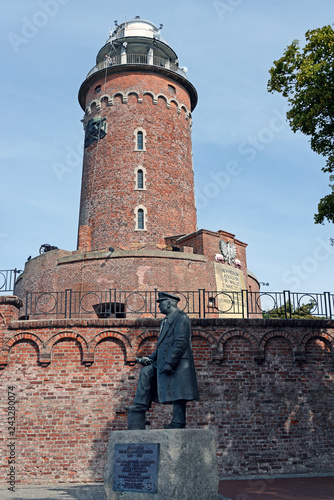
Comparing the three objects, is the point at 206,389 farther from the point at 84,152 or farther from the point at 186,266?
the point at 84,152

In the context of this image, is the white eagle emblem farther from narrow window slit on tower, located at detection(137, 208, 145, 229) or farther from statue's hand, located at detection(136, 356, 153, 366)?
statue's hand, located at detection(136, 356, 153, 366)

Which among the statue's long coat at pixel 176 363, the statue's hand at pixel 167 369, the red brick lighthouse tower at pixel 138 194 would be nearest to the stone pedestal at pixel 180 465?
the statue's long coat at pixel 176 363

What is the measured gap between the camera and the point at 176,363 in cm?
768

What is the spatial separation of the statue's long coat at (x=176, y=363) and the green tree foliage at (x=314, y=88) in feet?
20.2

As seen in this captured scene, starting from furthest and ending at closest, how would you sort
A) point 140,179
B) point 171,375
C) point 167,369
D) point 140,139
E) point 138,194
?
1. point 140,139
2. point 140,179
3. point 138,194
4. point 171,375
5. point 167,369

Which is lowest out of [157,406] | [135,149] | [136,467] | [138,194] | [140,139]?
[136,467]

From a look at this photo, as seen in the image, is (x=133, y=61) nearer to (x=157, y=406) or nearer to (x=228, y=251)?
(x=228, y=251)

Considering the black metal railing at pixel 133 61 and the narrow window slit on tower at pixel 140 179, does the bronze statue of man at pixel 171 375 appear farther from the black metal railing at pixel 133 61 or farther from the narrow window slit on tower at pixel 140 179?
the black metal railing at pixel 133 61

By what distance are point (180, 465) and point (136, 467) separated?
0.67 metres

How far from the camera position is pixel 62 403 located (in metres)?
12.3

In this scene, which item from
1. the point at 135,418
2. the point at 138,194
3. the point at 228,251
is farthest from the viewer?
the point at 138,194

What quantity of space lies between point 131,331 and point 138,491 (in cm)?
607

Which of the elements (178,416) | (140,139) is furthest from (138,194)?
(178,416)

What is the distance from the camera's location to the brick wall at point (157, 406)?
12.0 m
